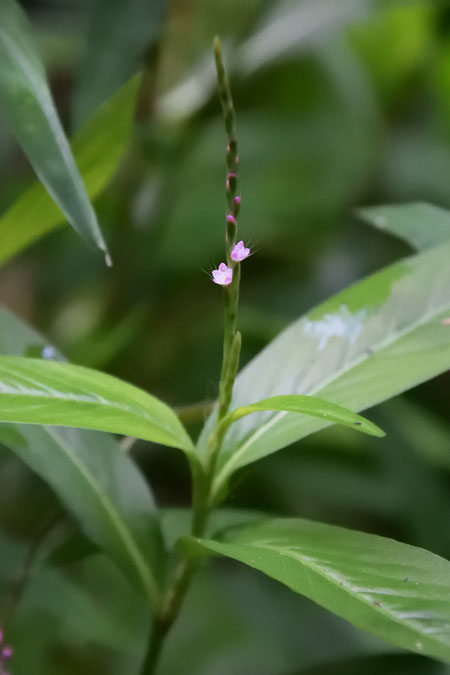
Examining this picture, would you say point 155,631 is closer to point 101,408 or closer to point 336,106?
point 101,408

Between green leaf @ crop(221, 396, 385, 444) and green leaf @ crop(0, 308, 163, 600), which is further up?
green leaf @ crop(221, 396, 385, 444)

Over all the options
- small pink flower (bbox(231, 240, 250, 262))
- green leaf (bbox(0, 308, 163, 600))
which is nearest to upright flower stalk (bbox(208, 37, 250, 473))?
small pink flower (bbox(231, 240, 250, 262))

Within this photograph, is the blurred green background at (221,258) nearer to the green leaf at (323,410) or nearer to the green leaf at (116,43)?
the green leaf at (116,43)

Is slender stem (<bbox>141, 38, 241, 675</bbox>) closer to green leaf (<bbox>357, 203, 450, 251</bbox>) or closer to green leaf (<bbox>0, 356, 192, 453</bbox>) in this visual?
green leaf (<bbox>0, 356, 192, 453</bbox>)

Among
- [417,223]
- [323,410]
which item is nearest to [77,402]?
[323,410]

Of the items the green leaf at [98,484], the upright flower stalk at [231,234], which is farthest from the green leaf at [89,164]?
the upright flower stalk at [231,234]
